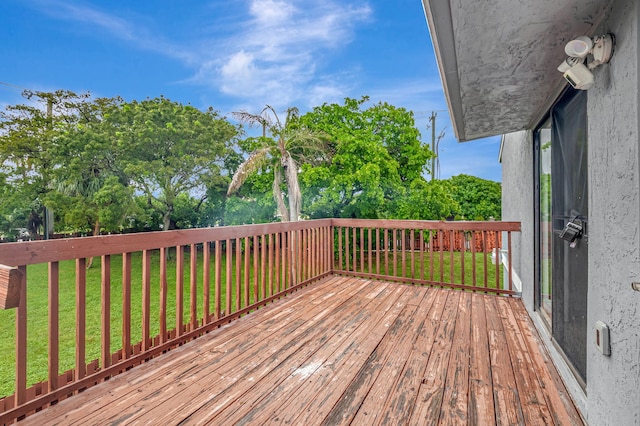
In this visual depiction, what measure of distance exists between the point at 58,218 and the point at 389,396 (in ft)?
50.7

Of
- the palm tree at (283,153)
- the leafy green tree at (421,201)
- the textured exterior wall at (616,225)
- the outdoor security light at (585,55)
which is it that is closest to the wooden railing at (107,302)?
the textured exterior wall at (616,225)

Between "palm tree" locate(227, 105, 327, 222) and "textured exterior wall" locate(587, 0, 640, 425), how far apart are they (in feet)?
23.1

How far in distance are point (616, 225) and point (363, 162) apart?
26.2 ft

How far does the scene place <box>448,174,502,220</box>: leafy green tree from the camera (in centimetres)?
1930

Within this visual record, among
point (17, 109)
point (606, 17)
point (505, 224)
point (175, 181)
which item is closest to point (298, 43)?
point (175, 181)

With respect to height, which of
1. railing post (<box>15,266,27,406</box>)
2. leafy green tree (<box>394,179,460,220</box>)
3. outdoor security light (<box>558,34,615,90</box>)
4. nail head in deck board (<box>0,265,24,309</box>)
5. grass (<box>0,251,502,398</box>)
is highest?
outdoor security light (<box>558,34,615,90</box>)

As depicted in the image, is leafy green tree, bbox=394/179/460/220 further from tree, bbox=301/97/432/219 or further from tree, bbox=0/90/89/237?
tree, bbox=0/90/89/237

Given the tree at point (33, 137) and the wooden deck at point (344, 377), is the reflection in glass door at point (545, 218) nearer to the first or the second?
the wooden deck at point (344, 377)

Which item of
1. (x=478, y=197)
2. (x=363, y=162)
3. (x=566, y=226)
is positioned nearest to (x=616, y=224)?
(x=566, y=226)

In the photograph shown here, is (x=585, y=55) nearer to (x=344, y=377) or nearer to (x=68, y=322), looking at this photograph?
(x=344, y=377)

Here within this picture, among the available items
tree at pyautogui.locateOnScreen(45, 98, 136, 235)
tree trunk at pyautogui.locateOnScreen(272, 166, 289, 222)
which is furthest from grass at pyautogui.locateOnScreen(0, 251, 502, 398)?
tree at pyautogui.locateOnScreen(45, 98, 136, 235)

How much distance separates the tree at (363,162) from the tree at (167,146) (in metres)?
4.71

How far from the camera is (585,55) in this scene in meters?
1.44

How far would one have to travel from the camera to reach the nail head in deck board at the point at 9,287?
923 millimetres
